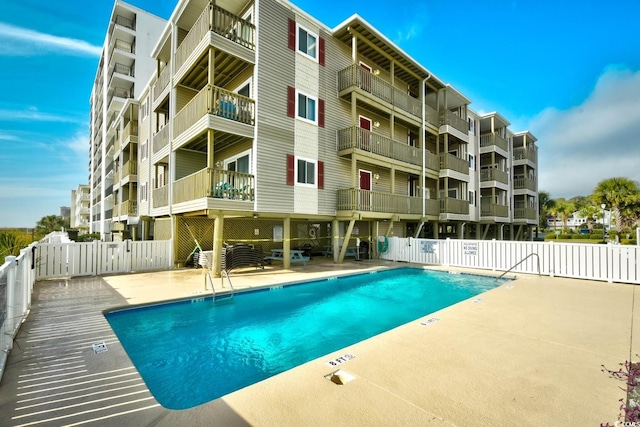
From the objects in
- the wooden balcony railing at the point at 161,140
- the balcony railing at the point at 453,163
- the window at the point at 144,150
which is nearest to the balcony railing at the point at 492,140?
the balcony railing at the point at 453,163

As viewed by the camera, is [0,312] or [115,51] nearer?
[0,312]

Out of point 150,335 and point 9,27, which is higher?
point 9,27

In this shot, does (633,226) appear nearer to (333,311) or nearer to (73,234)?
(333,311)

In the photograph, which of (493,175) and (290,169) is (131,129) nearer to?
(290,169)

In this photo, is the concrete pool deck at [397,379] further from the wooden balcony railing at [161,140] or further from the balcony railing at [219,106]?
the wooden balcony railing at [161,140]

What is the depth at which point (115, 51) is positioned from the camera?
29.3m

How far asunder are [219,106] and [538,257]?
14.5 m

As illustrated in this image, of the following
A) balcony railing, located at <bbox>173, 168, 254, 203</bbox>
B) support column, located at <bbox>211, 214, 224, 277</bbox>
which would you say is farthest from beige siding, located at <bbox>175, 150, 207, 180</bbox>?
support column, located at <bbox>211, 214, 224, 277</bbox>

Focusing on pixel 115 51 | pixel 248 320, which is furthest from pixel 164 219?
pixel 115 51

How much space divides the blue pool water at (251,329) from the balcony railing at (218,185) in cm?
420

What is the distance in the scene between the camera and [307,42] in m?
15.0

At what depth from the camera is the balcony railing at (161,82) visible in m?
15.6

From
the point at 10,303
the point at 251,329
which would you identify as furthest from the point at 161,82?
the point at 251,329

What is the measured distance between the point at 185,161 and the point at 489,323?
15.2m
